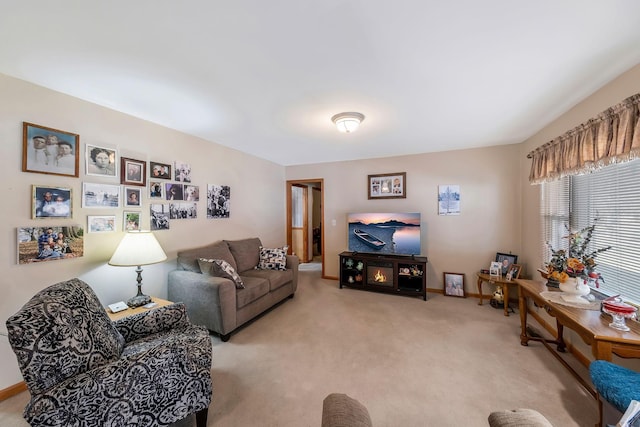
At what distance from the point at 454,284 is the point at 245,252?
3.41 metres

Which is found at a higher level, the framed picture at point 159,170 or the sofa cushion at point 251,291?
the framed picture at point 159,170

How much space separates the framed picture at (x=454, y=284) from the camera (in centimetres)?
388

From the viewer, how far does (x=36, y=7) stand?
121 centimetres

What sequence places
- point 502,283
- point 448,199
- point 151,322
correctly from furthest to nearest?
point 448,199 → point 502,283 → point 151,322

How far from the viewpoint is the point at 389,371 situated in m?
2.06

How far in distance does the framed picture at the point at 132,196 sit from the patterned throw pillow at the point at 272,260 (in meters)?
1.82

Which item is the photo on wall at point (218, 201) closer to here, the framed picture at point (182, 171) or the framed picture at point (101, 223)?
the framed picture at point (182, 171)

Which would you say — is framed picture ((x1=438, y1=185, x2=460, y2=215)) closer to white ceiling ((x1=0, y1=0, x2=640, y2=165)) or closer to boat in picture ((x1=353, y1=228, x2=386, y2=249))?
boat in picture ((x1=353, y1=228, x2=386, y2=249))

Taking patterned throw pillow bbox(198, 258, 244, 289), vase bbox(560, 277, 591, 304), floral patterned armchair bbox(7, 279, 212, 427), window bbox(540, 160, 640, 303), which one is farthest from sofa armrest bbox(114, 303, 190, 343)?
window bbox(540, 160, 640, 303)

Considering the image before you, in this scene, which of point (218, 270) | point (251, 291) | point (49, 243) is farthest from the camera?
point (251, 291)

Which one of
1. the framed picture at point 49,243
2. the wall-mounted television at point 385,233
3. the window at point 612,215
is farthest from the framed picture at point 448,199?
the framed picture at point 49,243

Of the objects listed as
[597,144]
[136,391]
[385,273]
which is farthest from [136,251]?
[597,144]

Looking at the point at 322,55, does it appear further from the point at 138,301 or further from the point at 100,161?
the point at 138,301

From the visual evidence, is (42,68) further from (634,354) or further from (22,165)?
(634,354)
